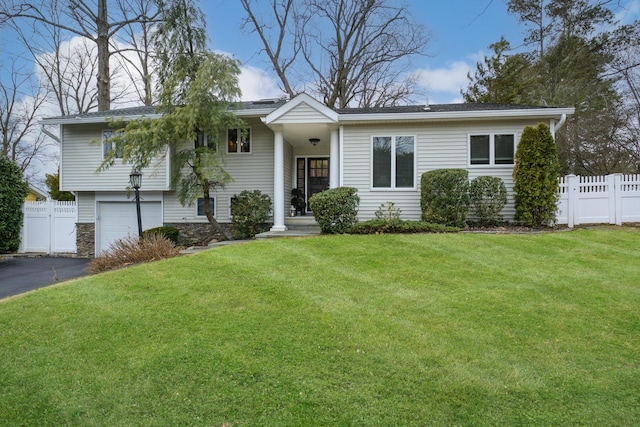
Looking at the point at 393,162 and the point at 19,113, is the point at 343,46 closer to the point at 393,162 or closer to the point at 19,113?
the point at 393,162

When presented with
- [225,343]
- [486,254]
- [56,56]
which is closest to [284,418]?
[225,343]

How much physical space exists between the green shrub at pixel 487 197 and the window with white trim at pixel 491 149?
82cm

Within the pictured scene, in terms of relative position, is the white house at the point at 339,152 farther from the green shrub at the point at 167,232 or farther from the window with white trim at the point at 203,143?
the green shrub at the point at 167,232

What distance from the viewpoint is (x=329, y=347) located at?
3328 mm

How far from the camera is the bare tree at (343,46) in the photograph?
70.4ft

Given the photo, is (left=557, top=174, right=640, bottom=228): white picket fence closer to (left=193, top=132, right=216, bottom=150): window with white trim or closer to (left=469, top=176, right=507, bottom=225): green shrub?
(left=469, top=176, right=507, bottom=225): green shrub

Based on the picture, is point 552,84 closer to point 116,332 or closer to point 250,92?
point 250,92

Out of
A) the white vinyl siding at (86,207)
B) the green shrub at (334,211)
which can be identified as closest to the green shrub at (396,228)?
the green shrub at (334,211)

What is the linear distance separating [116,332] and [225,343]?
1247mm

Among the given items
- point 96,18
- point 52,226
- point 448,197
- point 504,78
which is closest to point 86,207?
point 52,226

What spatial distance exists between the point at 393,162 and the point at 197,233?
6704mm

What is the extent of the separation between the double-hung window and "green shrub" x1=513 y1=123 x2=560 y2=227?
8.99 feet

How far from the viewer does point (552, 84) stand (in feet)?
59.9

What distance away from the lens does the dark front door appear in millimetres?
12852
